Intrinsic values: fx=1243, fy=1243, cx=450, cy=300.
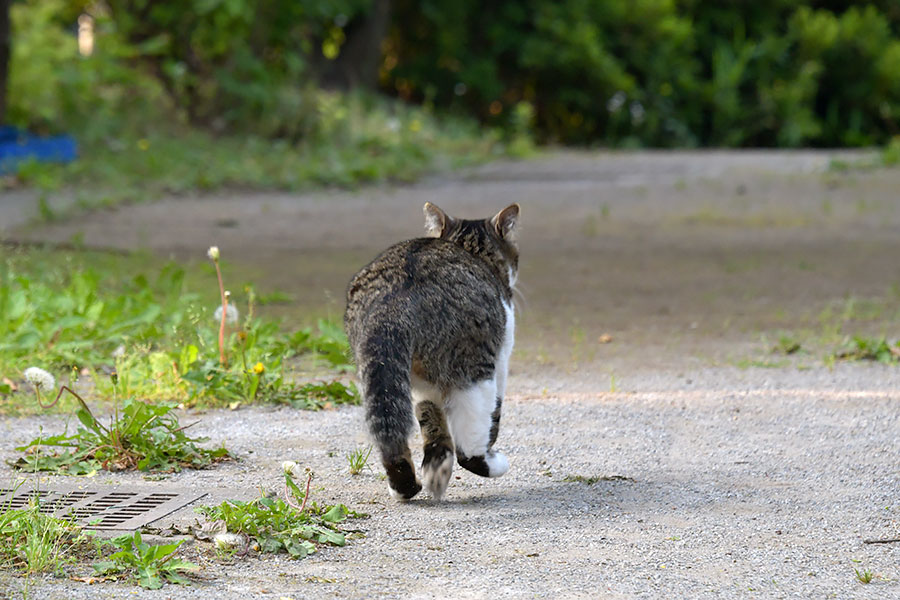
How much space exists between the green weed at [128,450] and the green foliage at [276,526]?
812 millimetres

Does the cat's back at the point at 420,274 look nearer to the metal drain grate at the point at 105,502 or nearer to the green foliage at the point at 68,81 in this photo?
the metal drain grate at the point at 105,502

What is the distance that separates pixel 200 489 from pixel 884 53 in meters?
17.7

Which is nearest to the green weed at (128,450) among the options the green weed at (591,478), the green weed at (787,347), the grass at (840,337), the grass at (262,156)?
the green weed at (591,478)

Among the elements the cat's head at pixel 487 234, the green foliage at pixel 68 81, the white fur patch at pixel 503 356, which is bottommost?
the white fur patch at pixel 503 356

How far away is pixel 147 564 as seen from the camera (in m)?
3.20

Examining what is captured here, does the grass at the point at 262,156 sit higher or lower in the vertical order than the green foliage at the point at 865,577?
higher

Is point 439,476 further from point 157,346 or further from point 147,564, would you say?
point 157,346

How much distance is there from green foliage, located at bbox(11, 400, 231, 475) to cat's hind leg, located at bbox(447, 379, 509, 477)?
93cm

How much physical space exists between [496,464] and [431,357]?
44 cm

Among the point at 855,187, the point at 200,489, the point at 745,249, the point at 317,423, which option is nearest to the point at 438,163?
the point at 855,187

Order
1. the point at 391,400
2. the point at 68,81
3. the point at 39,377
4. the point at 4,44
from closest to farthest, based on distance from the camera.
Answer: the point at 391,400 < the point at 39,377 < the point at 4,44 < the point at 68,81

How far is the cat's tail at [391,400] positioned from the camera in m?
3.74

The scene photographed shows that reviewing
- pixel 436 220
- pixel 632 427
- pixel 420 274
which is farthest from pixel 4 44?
pixel 420 274

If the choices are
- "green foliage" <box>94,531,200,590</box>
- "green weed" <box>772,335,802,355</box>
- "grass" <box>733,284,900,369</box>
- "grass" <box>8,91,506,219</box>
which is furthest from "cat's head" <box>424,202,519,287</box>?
"grass" <box>8,91,506,219</box>
